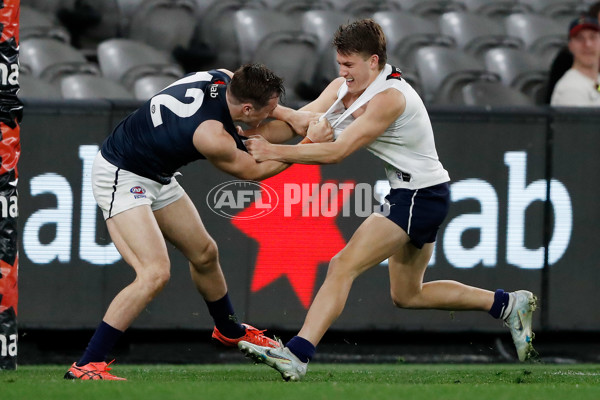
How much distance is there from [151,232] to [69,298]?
2101 millimetres

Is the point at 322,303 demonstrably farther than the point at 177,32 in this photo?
No

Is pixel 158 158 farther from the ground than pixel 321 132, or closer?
closer

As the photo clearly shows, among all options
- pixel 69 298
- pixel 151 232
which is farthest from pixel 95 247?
pixel 151 232

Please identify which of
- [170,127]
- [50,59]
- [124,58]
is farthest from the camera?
[124,58]

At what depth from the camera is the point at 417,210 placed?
6.34m

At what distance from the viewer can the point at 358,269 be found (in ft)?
Answer: 20.6

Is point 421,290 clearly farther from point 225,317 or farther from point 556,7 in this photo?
point 556,7

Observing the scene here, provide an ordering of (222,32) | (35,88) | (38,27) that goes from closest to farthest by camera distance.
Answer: (35,88) → (38,27) → (222,32)

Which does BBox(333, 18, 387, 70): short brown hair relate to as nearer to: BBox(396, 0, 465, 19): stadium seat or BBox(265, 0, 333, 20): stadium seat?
BBox(265, 0, 333, 20): stadium seat

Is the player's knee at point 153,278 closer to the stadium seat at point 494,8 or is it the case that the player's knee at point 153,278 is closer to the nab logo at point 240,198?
the nab logo at point 240,198

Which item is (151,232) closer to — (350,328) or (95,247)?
(95,247)

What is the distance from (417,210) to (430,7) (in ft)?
24.8

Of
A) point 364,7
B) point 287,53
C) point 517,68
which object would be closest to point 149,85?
point 287,53

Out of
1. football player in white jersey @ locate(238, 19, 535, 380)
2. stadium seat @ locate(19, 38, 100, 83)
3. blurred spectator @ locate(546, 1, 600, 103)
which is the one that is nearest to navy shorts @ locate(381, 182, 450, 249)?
football player in white jersey @ locate(238, 19, 535, 380)
